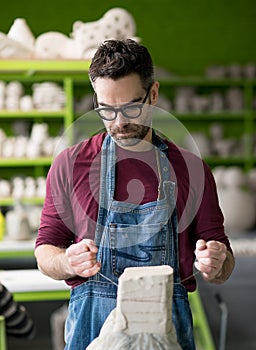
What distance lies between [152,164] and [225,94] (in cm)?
471

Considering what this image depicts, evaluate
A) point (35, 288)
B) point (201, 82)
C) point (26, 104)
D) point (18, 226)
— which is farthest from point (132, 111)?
point (201, 82)

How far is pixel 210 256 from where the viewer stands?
1385mm

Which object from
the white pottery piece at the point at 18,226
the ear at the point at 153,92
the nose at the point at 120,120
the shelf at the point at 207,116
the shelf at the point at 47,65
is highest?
the shelf at the point at 47,65

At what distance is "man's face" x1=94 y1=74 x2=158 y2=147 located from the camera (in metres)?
1.41

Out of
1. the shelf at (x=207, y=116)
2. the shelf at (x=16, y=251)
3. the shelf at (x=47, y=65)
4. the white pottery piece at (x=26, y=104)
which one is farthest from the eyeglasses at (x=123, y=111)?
the shelf at (x=207, y=116)

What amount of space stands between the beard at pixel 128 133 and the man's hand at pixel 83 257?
23cm

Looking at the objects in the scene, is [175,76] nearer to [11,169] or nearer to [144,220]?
[11,169]

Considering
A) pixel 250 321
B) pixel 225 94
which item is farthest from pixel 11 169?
pixel 250 321

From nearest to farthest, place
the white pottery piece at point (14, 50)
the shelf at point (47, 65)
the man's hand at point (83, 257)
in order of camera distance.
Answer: the man's hand at point (83, 257)
the white pottery piece at point (14, 50)
the shelf at point (47, 65)

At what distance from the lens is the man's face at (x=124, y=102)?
141 cm

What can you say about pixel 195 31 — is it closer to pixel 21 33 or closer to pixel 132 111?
pixel 21 33

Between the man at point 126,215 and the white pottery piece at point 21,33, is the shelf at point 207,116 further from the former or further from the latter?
the man at point 126,215

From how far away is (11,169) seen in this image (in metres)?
Result: 5.83

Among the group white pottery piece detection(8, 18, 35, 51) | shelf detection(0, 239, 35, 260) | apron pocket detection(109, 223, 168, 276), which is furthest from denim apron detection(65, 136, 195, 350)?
shelf detection(0, 239, 35, 260)
